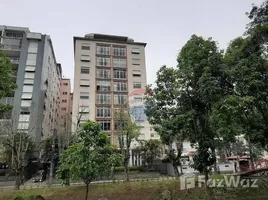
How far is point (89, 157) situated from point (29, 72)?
33.6 m

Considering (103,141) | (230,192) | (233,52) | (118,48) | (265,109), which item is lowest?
(230,192)

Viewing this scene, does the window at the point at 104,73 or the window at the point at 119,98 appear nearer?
the window at the point at 119,98

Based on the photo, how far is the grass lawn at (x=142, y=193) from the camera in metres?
19.0

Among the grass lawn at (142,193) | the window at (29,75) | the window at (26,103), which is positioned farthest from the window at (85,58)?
the grass lawn at (142,193)

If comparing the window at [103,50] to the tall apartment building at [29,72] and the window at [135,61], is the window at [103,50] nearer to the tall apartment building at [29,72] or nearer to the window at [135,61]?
the window at [135,61]

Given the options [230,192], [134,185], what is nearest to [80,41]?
[134,185]

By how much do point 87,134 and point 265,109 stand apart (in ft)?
39.1

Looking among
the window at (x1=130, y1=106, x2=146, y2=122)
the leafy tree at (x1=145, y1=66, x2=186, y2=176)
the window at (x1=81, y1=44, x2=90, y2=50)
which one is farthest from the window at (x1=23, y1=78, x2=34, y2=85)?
the leafy tree at (x1=145, y1=66, x2=186, y2=176)

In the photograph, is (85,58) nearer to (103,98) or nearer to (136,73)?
(103,98)

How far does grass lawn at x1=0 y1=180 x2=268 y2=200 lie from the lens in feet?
62.2

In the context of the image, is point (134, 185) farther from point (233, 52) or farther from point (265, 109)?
point (233, 52)

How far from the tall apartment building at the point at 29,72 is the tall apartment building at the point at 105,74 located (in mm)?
6001

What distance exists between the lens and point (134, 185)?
20672 mm

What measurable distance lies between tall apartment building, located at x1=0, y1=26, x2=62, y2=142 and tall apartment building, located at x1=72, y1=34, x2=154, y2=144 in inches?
236
